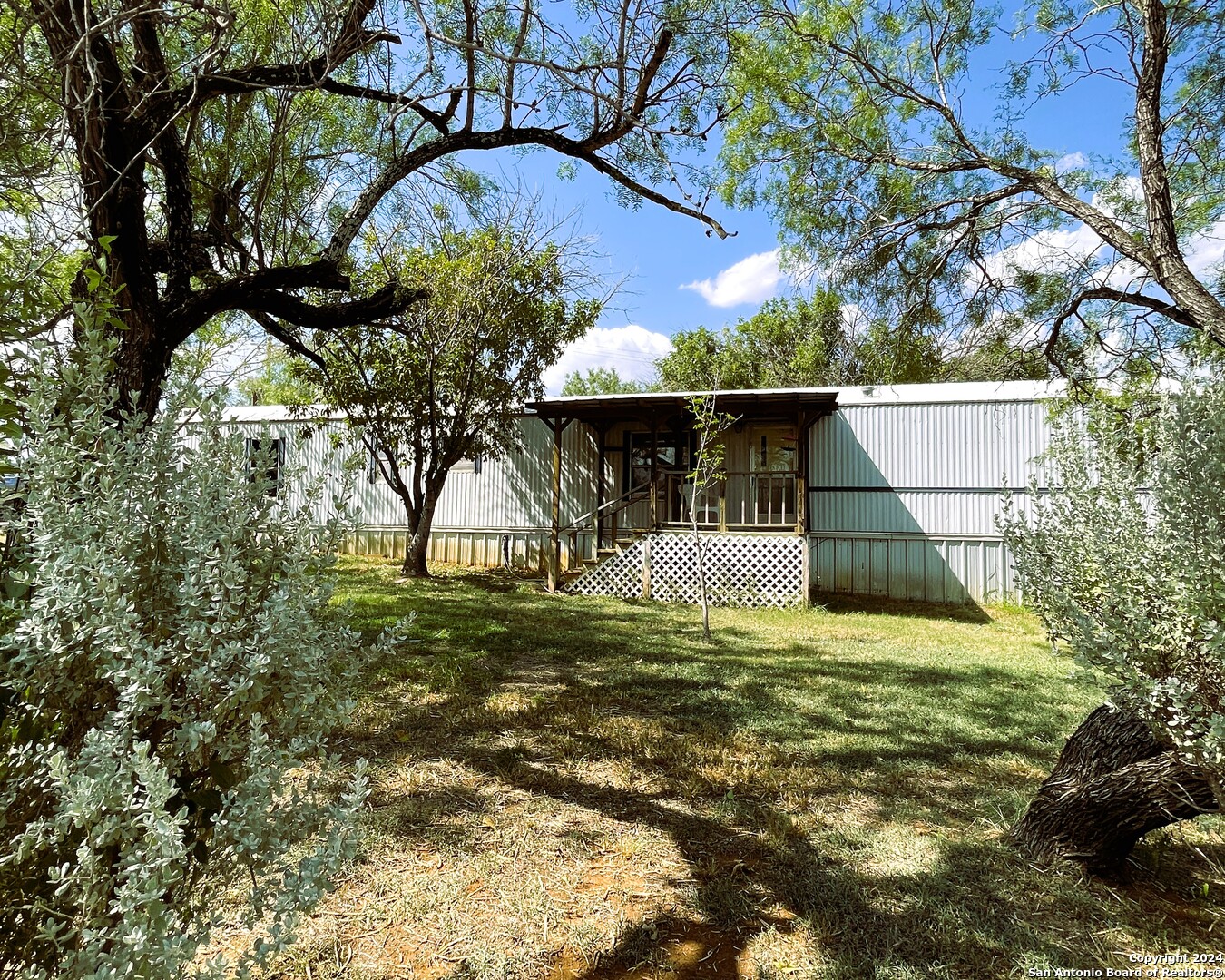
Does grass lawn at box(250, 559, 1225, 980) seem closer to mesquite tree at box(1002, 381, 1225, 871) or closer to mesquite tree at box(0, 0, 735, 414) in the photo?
mesquite tree at box(1002, 381, 1225, 871)

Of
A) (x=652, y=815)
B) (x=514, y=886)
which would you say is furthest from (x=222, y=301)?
(x=652, y=815)

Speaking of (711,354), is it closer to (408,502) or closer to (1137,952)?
(408,502)

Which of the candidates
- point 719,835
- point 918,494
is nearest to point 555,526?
point 918,494

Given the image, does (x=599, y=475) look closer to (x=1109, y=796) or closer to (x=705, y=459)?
(x=705, y=459)

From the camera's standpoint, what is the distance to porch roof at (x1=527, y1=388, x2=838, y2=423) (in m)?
10.7

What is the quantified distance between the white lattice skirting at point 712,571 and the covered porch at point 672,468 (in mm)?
299

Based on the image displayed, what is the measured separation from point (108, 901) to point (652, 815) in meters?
2.59

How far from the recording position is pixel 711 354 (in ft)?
87.3

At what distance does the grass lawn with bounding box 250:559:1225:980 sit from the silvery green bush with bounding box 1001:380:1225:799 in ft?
2.46

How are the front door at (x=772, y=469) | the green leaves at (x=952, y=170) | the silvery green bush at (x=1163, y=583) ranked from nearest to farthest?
the silvery green bush at (x=1163, y=583) → the green leaves at (x=952, y=170) → the front door at (x=772, y=469)

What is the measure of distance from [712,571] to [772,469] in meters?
2.68

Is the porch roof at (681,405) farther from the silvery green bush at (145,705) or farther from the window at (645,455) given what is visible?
the silvery green bush at (145,705)

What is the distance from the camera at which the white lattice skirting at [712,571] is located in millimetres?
10578

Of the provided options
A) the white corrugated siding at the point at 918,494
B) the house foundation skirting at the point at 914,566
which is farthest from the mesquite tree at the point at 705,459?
the house foundation skirting at the point at 914,566
